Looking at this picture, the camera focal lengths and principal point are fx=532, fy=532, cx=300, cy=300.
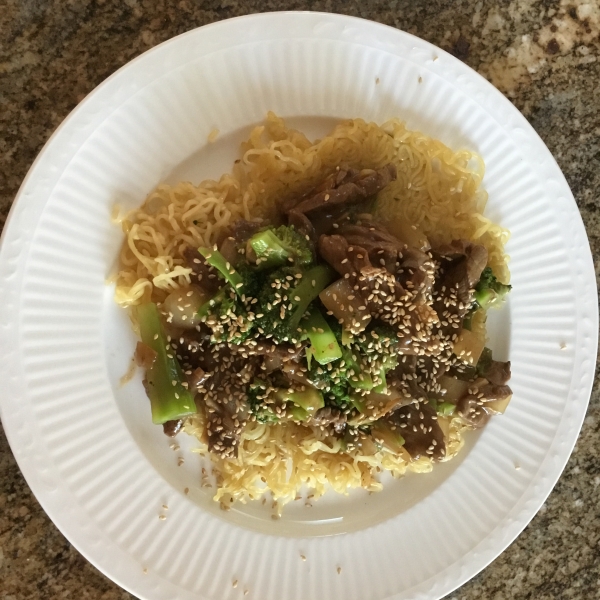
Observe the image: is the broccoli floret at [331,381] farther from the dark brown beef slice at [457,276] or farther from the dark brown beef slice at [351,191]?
the dark brown beef slice at [351,191]

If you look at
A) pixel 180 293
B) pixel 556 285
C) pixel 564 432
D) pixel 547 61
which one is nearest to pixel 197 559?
pixel 180 293

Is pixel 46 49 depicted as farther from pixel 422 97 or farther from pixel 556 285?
pixel 556 285

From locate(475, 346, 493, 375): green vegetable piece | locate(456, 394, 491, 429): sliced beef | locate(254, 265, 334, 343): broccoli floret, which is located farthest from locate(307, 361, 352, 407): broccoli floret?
locate(475, 346, 493, 375): green vegetable piece

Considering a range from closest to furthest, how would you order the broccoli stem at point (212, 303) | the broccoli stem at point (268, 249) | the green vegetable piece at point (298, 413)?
the broccoli stem at point (268, 249) → the broccoli stem at point (212, 303) → the green vegetable piece at point (298, 413)

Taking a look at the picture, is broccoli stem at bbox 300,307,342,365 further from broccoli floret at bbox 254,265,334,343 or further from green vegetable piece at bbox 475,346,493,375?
green vegetable piece at bbox 475,346,493,375

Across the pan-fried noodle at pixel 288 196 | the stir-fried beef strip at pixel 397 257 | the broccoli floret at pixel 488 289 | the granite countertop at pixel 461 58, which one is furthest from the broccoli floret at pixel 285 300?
the granite countertop at pixel 461 58

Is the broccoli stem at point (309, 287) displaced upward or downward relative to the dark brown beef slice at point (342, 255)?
downward
